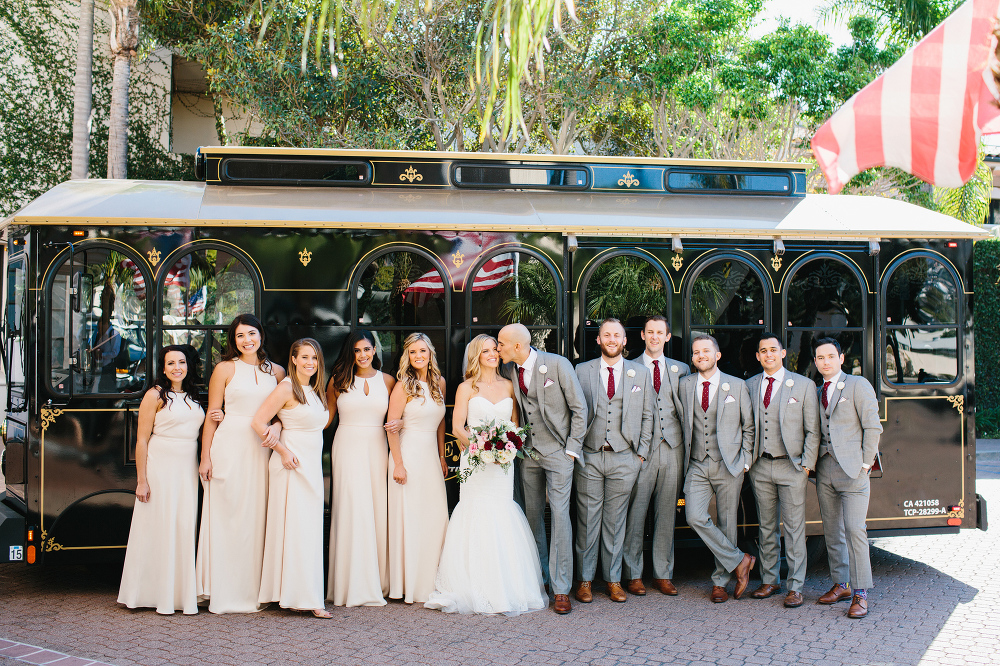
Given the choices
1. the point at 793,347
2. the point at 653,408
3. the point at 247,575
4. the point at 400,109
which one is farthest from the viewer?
the point at 400,109

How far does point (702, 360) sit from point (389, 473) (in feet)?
7.63

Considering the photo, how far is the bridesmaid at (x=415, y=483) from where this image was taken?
555 centimetres

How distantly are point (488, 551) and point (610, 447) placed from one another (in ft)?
3.64

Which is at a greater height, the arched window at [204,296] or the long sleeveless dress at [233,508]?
the arched window at [204,296]

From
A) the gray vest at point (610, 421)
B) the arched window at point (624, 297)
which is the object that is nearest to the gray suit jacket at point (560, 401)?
the gray vest at point (610, 421)

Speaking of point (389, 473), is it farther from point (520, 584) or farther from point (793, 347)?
point (793, 347)

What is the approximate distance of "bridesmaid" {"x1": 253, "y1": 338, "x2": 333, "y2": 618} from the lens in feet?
17.2

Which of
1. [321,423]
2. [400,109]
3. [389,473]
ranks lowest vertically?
[389,473]

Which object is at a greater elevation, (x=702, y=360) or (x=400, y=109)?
(x=400, y=109)

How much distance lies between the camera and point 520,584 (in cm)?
539

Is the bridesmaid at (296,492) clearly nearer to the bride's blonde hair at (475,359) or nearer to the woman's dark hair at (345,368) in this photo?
the woman's dark hair at (345,368)

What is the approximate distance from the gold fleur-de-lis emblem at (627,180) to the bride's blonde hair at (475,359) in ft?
6.37

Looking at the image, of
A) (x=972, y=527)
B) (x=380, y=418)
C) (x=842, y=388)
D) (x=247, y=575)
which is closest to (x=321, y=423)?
(x=380, y=418)

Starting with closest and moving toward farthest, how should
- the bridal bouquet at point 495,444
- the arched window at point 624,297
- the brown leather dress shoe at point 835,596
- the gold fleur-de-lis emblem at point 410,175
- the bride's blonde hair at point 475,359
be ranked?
the bridal bouquet at point 495,444 → the bride's blonde hair at point 475,359 → the brown leather dress shoe at point 835,596 → the arched window at point 624,297 → the gold fleur-de-lis emblem at point 410,175
